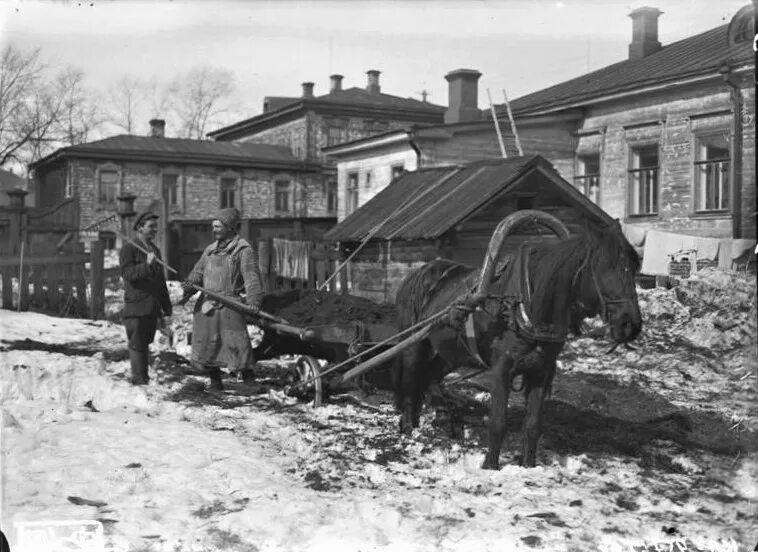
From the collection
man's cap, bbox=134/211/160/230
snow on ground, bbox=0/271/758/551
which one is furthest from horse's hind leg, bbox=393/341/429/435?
man's cap, bbox=134/211/160/230

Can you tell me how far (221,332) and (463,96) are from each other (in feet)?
54.5

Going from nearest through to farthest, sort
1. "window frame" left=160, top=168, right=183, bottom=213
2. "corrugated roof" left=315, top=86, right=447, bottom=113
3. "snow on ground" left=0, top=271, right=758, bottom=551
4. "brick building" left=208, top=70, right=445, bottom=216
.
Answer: "snow on ground" left=0, top=271, right=758, bottom=551, "window frame" left=160, top=168, right=183, bottom=213, "corrugated roof" left=315, top=86, right=447, bottom=113, "brick building" left=208, top=70, right=445, bottom=216

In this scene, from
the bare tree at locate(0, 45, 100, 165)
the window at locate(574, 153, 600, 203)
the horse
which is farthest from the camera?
the bare tree at locate(0, 45, 100, 165)

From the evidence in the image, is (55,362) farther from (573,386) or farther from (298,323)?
(573,386)

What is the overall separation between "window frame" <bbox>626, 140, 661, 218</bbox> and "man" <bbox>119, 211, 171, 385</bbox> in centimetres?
1442

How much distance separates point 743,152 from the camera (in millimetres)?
17266

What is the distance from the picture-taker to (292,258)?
17234 mm

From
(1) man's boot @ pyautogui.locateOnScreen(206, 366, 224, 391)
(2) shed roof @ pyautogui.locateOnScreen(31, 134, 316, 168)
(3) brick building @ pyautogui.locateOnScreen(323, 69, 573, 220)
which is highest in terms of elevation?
(2) shed roof @ pyautogui.locateOnScreen(31, 134, 316, 168)

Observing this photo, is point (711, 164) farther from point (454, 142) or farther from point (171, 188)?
point (171, 188)

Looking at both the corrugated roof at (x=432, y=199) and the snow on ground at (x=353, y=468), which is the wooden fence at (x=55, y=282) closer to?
the corrugated roof at (x=432, y=199)

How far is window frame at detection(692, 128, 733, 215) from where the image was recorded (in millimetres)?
18281

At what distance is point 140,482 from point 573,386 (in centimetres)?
584

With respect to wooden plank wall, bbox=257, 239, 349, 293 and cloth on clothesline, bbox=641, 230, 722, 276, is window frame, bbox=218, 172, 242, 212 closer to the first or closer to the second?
wooden plank wall, bbox=257, 239, 349, 293

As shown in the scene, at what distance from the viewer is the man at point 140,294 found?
340 inches
